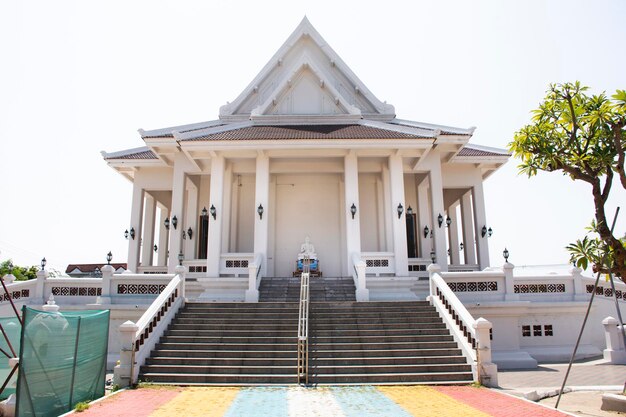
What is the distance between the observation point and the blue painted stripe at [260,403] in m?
7.69

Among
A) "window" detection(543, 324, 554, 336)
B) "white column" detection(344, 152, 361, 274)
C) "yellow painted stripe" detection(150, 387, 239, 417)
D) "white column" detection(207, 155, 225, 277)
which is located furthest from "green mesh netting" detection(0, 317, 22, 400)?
"window" detection(543, 324, 554, 336)

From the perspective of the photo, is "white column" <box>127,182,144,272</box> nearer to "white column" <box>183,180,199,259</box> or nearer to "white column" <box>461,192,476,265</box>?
"white column" <box>183,180,199,259</box>

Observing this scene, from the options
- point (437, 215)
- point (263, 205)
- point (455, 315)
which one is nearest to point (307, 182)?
point (263, 205)

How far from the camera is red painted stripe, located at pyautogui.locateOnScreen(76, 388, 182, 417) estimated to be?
7.73m

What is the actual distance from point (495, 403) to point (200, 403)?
529cm

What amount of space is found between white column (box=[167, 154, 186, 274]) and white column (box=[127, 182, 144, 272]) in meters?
2.21

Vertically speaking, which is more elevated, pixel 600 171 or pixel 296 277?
pixel 600 171

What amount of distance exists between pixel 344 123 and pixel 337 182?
2679 mm

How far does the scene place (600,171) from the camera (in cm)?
Result: 859

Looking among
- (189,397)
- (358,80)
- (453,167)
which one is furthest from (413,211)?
(189,397)

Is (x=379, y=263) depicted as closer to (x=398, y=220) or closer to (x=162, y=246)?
(x=398, y=220)

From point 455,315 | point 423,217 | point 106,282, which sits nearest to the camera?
point 455,315

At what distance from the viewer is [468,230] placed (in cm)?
2255

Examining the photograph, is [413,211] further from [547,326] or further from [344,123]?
[547,326]
